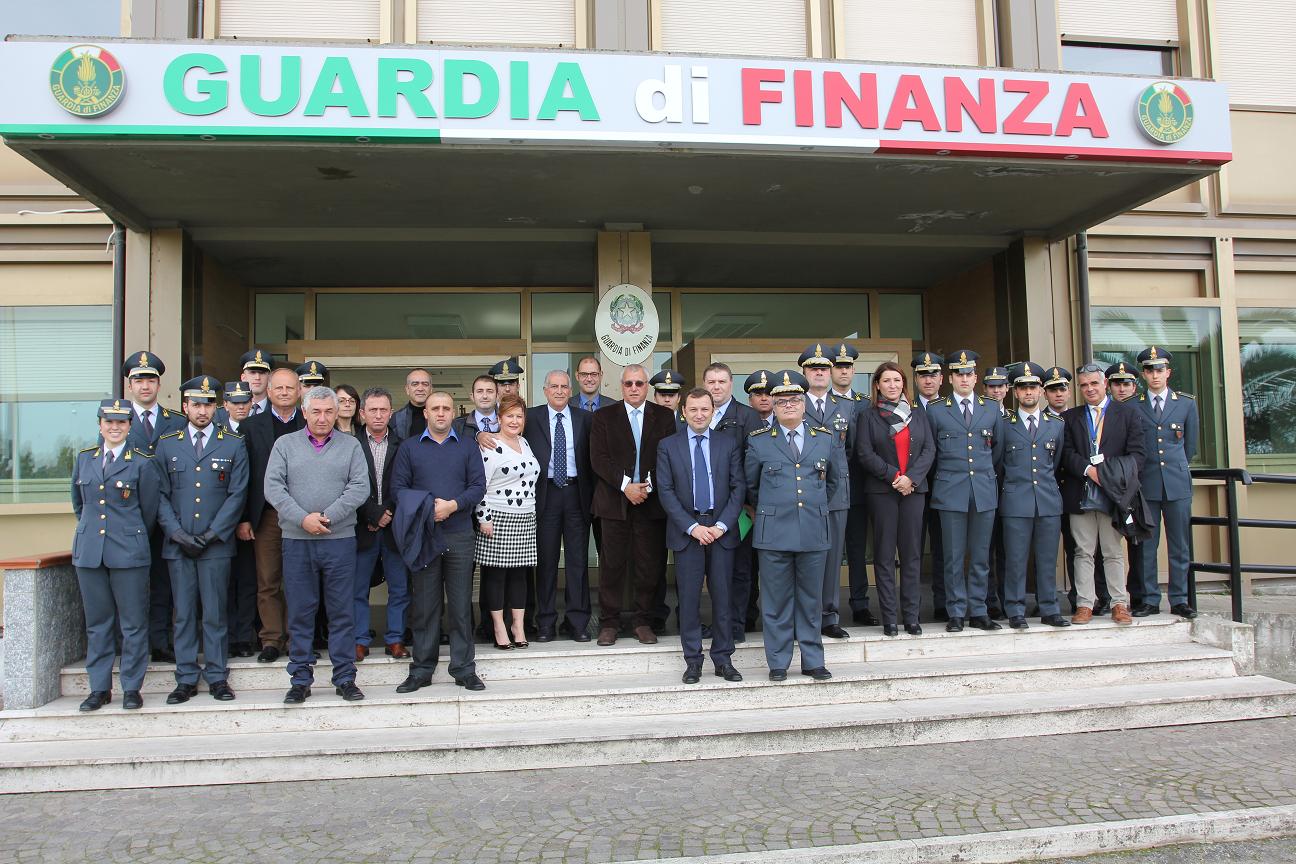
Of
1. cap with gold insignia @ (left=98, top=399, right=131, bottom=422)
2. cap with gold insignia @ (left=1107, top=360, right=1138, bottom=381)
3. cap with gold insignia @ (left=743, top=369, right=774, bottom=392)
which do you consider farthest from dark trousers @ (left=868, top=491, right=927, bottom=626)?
cap with gold insignia @ (left=98, top=399, right=131, bottom=422)

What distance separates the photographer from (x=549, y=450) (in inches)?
241

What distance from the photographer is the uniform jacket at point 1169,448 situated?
257 inches

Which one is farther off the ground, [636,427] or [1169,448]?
[636,427]

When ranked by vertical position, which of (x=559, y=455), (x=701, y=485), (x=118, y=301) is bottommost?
(x=701, y=485)

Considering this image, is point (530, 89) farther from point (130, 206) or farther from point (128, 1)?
point (128, 1)

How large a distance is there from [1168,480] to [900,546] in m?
2.15

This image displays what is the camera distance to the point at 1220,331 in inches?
342

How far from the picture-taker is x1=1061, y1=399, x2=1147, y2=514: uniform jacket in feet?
20.8

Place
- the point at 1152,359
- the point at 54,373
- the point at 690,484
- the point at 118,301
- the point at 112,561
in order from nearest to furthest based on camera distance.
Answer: the point at 112,561
the point at 690,484
the point at 1152,359
the point at 118,301
the point at 54,373

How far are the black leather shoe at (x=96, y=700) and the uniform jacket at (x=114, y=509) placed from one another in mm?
731

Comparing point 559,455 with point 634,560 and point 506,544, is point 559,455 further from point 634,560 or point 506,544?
point 634,560

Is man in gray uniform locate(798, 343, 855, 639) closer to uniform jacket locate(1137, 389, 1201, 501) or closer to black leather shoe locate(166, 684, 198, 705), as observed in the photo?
uniform jacket locate(1137, 389, 1201, 501)

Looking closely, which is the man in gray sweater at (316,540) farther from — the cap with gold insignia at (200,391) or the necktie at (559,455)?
the necktie at (559,455)

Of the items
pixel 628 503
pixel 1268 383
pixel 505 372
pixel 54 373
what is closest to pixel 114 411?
pixel 505 372
